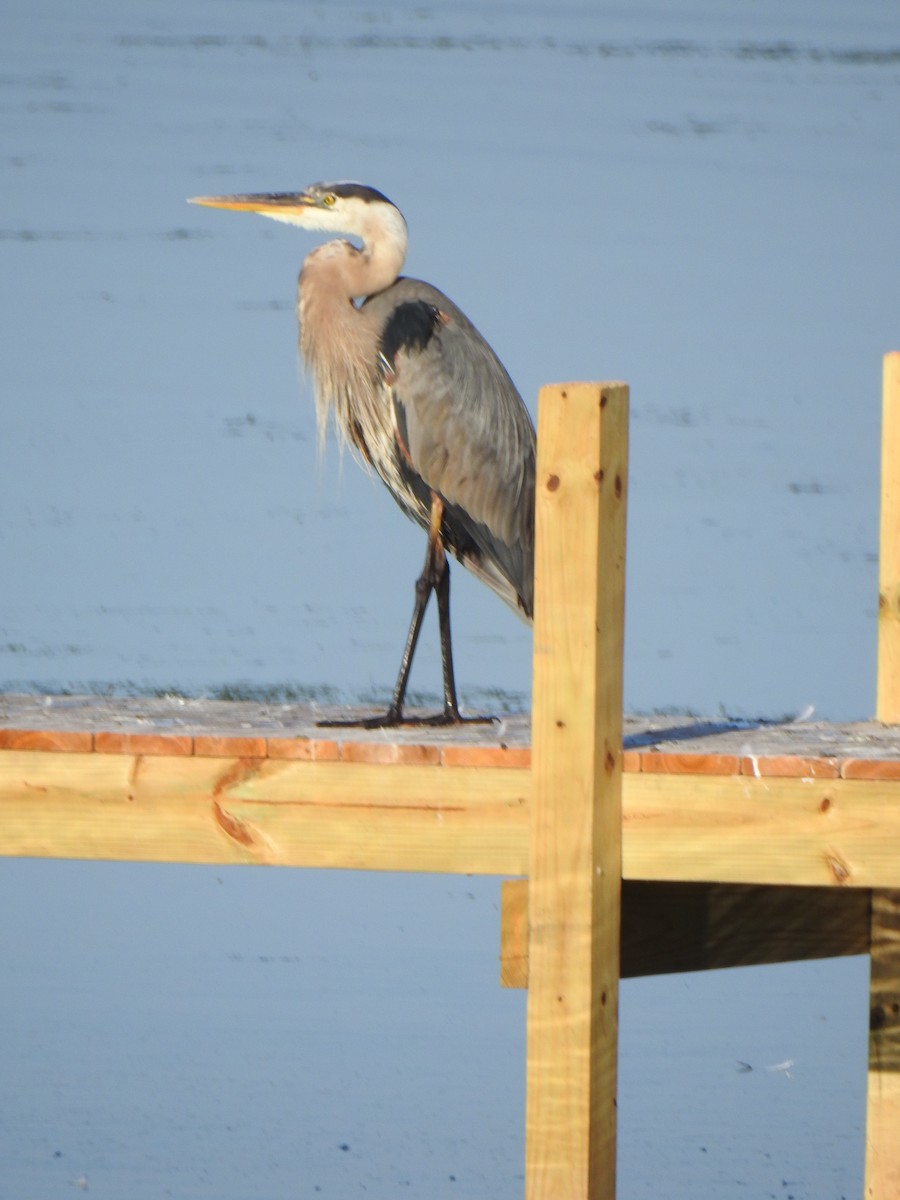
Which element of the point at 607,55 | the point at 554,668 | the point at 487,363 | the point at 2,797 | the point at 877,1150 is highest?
the point at 607,55

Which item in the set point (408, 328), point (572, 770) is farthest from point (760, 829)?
point (408, 328)

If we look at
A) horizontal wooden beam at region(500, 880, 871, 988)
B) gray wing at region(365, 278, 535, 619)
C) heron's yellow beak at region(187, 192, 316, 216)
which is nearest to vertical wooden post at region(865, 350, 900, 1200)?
horizontal wooden beam at region(500, 880, 871, 988)

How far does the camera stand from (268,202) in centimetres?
348

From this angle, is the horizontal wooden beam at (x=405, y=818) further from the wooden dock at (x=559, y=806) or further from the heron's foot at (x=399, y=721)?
the heron's foot at (x=399, y=721)

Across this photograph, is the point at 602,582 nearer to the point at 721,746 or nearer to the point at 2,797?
the point at 721,746

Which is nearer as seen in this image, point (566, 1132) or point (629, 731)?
point (566, 1132)

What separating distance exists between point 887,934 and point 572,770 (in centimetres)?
112

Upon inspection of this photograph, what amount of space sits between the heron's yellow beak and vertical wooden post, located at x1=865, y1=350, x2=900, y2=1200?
1.16 metres

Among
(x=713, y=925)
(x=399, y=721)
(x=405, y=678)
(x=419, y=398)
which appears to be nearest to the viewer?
(x=713, y=925)

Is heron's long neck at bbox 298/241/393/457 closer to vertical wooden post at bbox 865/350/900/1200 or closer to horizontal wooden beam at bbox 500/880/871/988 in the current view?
vertical wooden post at bbox 865/350/900/1200

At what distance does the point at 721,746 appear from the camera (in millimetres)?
2590

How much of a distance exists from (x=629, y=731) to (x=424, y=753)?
52 cm

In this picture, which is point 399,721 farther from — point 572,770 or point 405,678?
point 572,770

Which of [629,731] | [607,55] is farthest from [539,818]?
[607,55]
